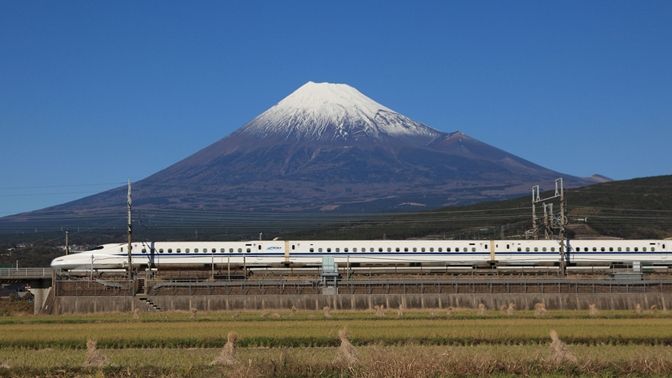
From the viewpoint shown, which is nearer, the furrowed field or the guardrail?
the furrowed field

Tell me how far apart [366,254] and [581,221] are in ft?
232

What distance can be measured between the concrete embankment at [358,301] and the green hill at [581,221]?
242ft

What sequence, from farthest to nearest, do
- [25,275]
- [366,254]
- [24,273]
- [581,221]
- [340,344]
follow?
[581,221], [366,254], [24,273], [25,275], [340,344]

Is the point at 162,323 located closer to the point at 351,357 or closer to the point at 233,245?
the point at 351,357

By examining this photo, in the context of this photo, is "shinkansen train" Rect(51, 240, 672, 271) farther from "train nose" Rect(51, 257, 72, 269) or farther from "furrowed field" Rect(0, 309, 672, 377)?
"furrowed field" Rect(0, 309, 672, 377)

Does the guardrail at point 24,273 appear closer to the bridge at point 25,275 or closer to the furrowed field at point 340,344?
the bridge at point 25,275

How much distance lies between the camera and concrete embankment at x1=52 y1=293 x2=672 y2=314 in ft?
198

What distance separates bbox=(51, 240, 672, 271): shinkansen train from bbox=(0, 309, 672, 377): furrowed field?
1810 centimetres

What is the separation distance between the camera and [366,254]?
75.9 metres

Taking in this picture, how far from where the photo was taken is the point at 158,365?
29.1m

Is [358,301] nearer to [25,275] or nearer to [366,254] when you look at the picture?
[366,254]

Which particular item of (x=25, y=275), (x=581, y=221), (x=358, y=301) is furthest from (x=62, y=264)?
(x=581, y=221)

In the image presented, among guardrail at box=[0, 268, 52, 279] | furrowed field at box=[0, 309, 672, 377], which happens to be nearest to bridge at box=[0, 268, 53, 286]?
guardrail at box=[0, 268, 52, 279]

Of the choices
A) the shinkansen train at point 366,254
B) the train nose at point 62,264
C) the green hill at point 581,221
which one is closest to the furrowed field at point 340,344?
the shinkansen train at point 366,254
